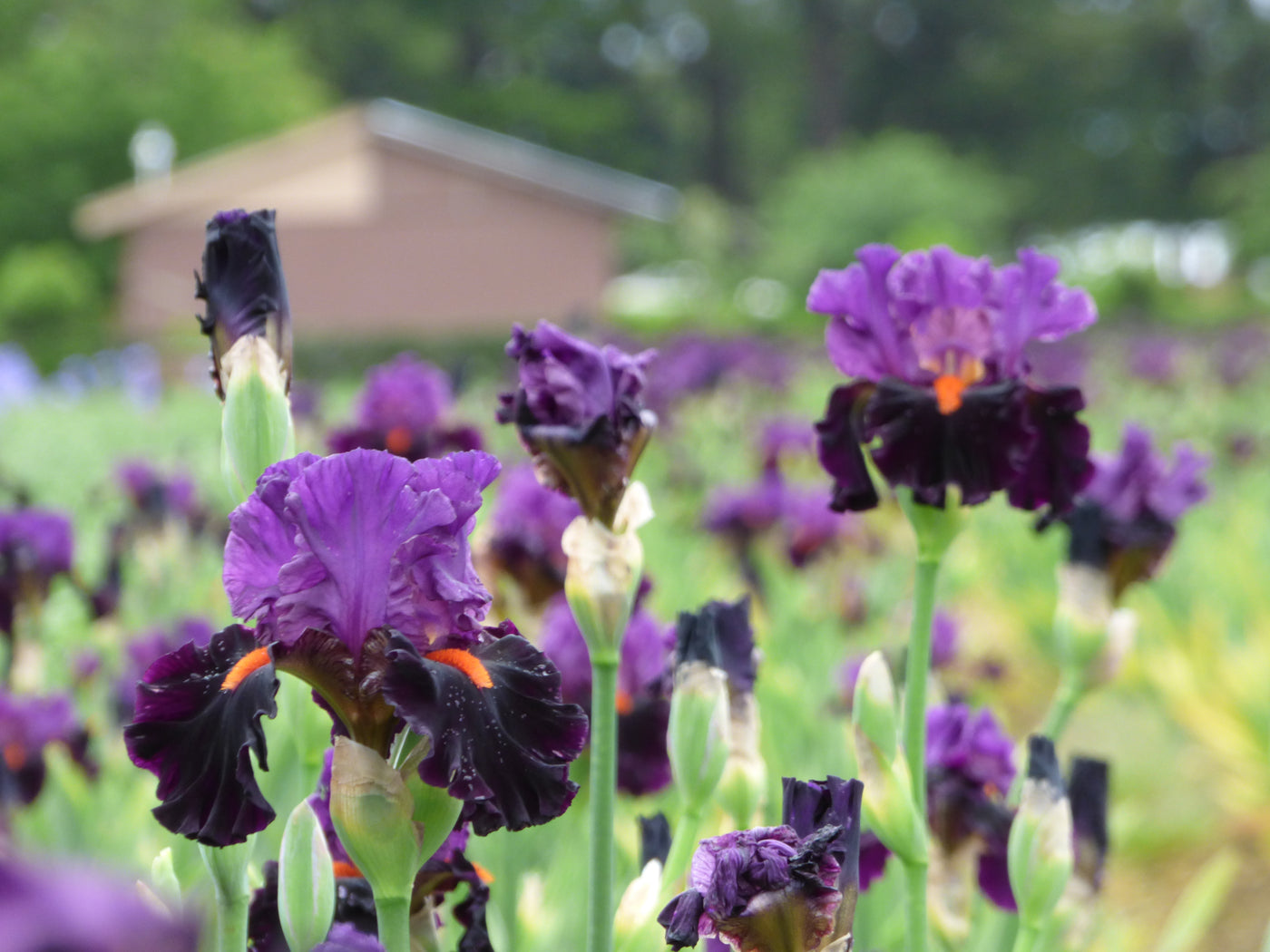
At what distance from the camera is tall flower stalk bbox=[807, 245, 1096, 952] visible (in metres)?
1.03

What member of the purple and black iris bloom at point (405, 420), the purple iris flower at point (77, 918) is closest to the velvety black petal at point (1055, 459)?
the purple iris flower at point (77, 918)

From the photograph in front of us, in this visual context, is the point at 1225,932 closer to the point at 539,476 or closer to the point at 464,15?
the point at 539,476

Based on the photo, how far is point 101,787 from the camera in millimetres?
1990

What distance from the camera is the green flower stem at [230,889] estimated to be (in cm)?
73

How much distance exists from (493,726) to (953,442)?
51 cm

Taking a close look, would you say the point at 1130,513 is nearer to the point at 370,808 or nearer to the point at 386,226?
the point at 370,808

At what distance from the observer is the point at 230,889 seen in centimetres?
75

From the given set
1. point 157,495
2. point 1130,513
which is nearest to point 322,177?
point 157,495

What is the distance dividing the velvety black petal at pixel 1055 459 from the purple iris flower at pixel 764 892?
18.6 inches

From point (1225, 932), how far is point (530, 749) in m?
3.03

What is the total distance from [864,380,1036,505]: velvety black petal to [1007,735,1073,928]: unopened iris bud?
0.21 m

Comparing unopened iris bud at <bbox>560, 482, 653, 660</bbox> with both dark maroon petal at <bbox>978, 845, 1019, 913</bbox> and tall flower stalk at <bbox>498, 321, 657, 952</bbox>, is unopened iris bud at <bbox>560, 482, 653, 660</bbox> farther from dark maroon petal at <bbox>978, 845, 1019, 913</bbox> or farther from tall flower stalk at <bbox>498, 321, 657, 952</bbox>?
dark maroon petal at <bbox>978, 845, 1019, 913</bbox>

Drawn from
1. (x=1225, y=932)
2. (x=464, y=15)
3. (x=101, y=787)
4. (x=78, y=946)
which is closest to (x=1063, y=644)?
(x=78, y=946)

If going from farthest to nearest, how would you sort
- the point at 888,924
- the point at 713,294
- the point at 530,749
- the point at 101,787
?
the point at 713,294
the point at 101,787
the point at 888,924
the point at 530,749
